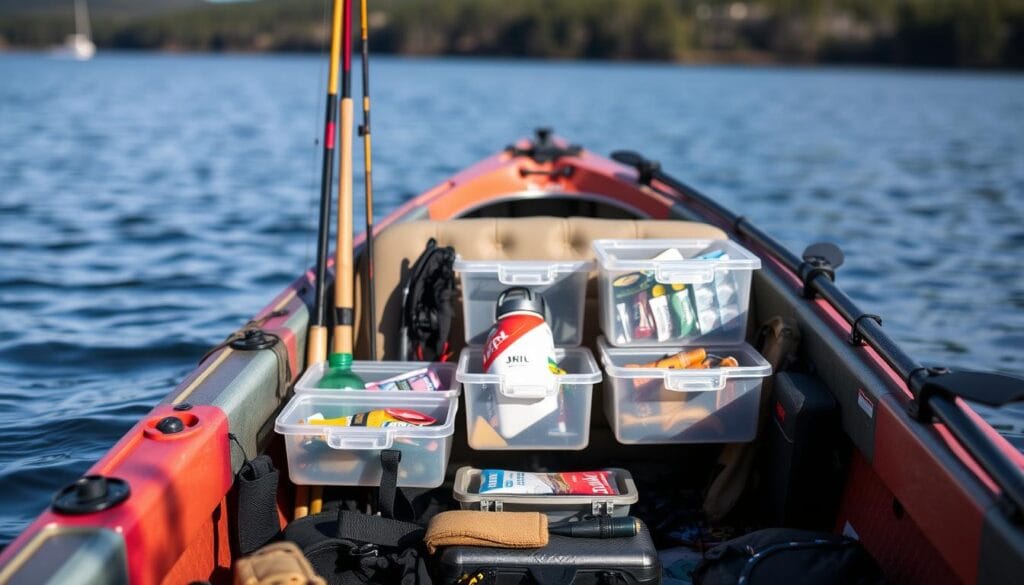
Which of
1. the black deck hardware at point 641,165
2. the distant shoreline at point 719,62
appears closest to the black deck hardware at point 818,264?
the black deck hardware at point 641,165

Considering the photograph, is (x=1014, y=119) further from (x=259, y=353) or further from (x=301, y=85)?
(x=259, y=353)

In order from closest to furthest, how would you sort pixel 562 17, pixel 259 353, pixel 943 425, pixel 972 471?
1. pixel 972 471
2. pixel 943 425
3. pixel 259 353
4. pixel 562 17

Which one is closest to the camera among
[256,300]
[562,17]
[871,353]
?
[871,353]

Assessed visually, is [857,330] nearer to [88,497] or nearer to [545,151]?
[88,497]

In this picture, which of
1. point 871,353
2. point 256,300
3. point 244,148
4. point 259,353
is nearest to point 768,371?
point 871,353

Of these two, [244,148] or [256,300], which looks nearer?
[256,300]

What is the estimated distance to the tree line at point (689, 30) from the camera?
5806 cm

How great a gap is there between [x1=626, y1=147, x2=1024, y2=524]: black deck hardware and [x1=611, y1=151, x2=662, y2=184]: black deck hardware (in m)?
1.47

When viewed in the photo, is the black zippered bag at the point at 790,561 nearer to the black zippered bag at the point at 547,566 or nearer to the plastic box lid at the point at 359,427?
the black zippered bag at the point at 547,566

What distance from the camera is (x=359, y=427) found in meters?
2.80

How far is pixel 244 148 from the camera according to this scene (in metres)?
18.7

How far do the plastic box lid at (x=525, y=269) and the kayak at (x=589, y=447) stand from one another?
0.27 m

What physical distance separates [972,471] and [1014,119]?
2941 centimetres

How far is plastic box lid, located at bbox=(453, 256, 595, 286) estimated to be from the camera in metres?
3.45
